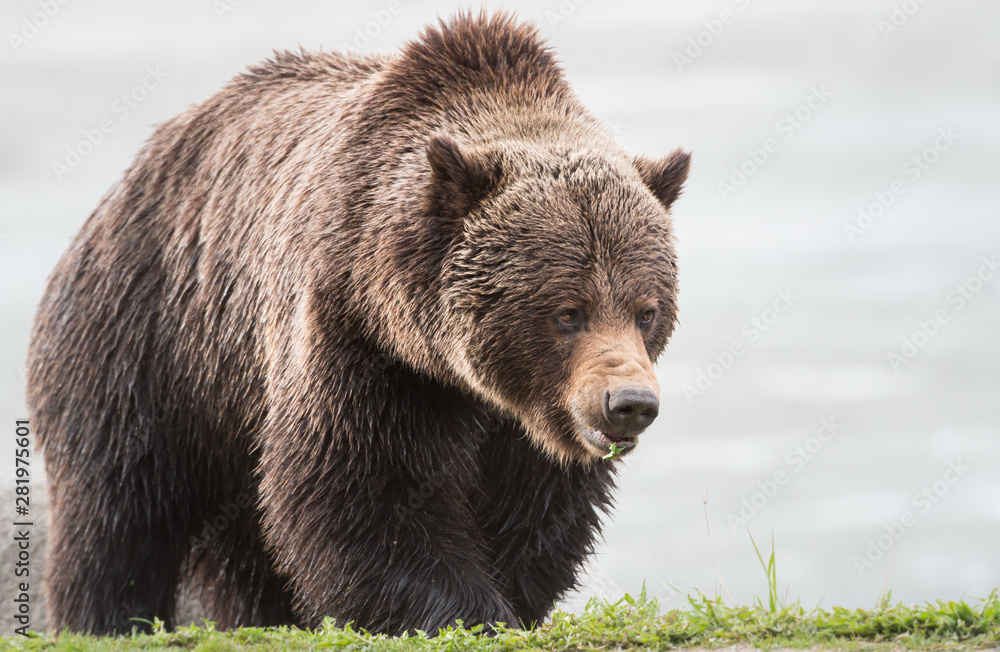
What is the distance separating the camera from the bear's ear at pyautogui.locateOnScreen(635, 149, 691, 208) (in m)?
6.67

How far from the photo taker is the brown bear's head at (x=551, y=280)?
5.89 metres

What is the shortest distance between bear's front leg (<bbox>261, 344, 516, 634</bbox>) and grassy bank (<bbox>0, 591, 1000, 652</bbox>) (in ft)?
2.13

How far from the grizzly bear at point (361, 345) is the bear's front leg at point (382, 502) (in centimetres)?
2

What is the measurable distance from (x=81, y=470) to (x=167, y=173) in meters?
2.22

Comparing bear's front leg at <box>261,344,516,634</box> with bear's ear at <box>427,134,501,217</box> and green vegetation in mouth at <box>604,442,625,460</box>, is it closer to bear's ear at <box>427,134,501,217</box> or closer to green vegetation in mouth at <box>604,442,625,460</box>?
bear's ear at <box>427,134,501,217</box>

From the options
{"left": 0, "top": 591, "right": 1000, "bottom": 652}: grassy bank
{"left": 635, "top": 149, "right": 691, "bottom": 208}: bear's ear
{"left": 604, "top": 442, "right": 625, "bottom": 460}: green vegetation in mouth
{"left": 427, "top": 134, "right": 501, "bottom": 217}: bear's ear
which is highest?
{"left": 635, "top": 149, "right": 691, "bottom": 208}: bear's ear

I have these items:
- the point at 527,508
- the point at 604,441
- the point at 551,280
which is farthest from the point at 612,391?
the point at 527,508

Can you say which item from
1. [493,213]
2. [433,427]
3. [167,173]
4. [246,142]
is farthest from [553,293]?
[167,173]

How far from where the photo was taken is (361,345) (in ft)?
21.5

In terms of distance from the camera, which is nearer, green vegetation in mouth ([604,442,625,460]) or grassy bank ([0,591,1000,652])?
grassy bank ([0,591,1000,652])

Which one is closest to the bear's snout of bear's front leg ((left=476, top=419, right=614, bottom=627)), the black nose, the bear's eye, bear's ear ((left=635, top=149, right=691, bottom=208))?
the black nose

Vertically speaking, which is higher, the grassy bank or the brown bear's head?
the brown bear's head

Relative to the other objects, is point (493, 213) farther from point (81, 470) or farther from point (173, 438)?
point (81, 470)

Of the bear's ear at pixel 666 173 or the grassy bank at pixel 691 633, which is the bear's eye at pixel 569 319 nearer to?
the bear's ear at pixel 666 173
